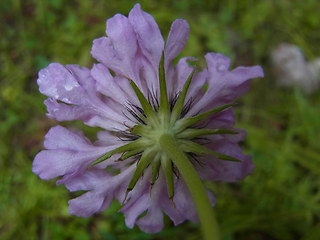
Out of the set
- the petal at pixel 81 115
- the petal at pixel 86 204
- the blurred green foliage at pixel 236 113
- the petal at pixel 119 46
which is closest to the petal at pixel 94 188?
the petal at pixel 86 204

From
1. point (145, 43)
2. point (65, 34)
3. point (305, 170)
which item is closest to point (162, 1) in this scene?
point (65, 34)

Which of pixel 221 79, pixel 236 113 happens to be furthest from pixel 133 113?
pixel 236 113

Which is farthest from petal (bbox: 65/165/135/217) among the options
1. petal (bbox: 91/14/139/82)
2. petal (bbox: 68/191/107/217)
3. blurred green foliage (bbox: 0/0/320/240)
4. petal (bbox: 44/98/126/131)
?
blurred green foliage (bbox: 0/0/320/240)

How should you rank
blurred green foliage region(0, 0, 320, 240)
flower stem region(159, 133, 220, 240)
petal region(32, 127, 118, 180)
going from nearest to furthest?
flower stem region(159, 133, 220, 240)
petal region(32, 127, 118, 180)
blurred green foliage region(0, 0, 320, 240)

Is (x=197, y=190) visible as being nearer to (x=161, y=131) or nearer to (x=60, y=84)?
(x=161, y=131)

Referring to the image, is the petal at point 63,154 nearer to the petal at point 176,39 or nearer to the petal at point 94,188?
the petal at point 94,188

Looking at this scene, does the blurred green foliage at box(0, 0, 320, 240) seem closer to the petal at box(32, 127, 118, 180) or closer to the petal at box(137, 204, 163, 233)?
the petal at box(137, 204, 163, 233)
